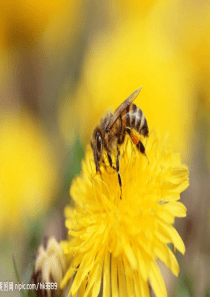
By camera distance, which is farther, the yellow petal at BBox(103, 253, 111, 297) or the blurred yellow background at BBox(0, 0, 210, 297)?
→ the blurred yellow background at BBox(0, 0, 210, 297)

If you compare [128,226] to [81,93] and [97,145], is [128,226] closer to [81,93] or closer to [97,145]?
[97,145]

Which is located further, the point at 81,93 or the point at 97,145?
the point at 81,93

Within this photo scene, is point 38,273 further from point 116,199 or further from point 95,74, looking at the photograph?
point 95,74

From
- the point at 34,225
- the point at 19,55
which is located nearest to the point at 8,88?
the point at 19,55

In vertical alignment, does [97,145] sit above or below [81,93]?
below

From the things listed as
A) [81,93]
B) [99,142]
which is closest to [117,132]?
[99,142]

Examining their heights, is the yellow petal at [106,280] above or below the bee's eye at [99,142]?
below

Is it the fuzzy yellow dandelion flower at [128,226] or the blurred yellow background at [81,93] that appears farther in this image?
the blurred yellow background at [81,93]

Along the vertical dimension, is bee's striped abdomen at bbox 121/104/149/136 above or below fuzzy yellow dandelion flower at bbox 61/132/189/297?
above
